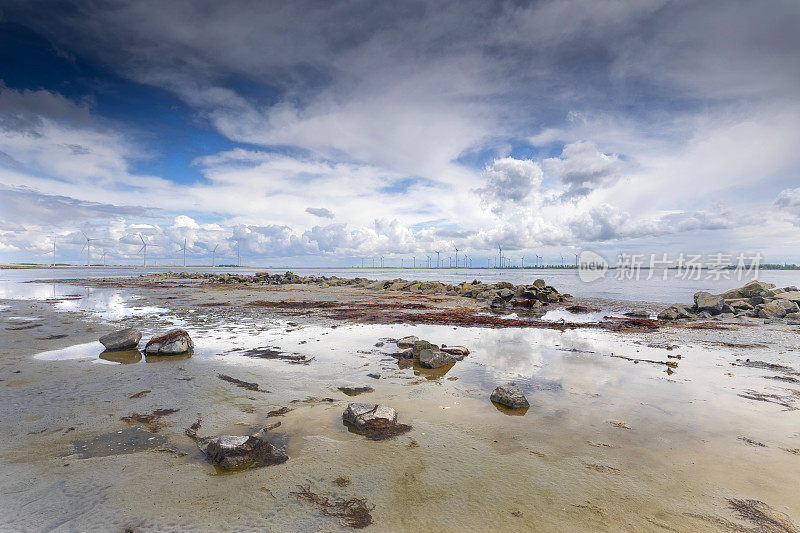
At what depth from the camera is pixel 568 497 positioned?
4.19 metres

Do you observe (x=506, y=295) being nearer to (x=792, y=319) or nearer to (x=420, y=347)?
(x=792, y=319)

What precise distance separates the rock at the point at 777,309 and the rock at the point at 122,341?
3188 cm

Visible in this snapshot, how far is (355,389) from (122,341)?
27.2 ft

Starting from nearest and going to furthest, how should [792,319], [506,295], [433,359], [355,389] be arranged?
[355,389], [433,359], [792,319], [506,295]

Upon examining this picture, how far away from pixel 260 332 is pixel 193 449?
32.2 feet

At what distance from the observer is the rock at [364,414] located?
19.5 feet

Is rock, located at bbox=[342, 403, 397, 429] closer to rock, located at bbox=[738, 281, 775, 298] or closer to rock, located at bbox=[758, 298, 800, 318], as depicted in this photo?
rock, located at bbox=[758, 298, 800, 318]

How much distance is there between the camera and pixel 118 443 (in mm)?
5262

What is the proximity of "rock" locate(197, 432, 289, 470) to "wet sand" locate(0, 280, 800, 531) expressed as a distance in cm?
17

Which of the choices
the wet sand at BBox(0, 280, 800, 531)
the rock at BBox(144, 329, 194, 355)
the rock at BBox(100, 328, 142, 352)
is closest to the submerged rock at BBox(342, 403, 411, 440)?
the wet sand at BBox(0, 280, 800, 531)

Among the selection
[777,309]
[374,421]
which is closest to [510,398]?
[374,421]

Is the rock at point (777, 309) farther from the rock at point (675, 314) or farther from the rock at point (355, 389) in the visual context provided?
the rock at point (355, 389)

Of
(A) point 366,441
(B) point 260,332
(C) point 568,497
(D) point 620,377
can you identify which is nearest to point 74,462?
(A) point 366,441

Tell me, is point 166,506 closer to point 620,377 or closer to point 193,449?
point 193,449
